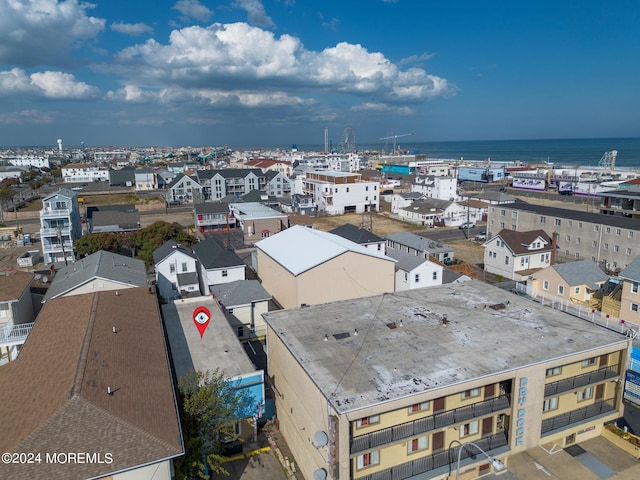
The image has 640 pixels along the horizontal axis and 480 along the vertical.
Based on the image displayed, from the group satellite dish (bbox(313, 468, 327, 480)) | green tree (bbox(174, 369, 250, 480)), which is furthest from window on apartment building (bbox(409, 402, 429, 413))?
green tree (bbox(174, 369, 250, 480))

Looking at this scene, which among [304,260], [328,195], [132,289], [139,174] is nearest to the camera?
[132,289]

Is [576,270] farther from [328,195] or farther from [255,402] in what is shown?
[328,195]

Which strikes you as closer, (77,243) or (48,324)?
(48,324)

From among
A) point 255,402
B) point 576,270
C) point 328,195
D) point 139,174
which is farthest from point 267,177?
point 255,402

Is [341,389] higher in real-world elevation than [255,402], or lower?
higher

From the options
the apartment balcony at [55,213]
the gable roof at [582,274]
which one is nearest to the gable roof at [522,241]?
the gable roof at [582,274]

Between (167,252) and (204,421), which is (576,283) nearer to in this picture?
(204,421)

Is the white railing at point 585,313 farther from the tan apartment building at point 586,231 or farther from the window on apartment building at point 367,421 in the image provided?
the window on apartment building at point 367,421

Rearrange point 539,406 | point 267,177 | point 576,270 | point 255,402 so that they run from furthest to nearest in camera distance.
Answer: point 267,177, point 576,270, point 255,402, point 539,406

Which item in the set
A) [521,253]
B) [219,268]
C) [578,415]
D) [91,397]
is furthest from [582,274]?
[91,397]
